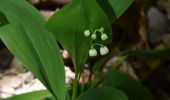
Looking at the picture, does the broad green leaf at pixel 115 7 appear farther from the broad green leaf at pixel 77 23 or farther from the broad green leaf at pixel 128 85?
the broad green leaf at pixel 128 85

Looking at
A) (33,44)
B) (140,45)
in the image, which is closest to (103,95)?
(33,44)

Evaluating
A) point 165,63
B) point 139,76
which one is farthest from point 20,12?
point 165,63

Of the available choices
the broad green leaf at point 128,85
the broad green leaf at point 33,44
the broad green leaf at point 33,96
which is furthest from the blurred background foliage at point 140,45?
the broad green leaf at point 33,44

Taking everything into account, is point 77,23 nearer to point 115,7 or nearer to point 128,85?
point 115,7

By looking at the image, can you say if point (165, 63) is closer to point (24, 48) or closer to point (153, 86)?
point (153, 86)

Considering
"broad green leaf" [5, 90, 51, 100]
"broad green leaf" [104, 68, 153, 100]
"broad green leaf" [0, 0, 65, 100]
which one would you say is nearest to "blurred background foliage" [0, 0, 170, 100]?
"broad green leaf" [104, 68, 153, 100]

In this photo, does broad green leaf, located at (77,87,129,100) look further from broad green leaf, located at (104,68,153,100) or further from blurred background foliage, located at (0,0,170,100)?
blurred background foliage, located at (0,0,170,100)
